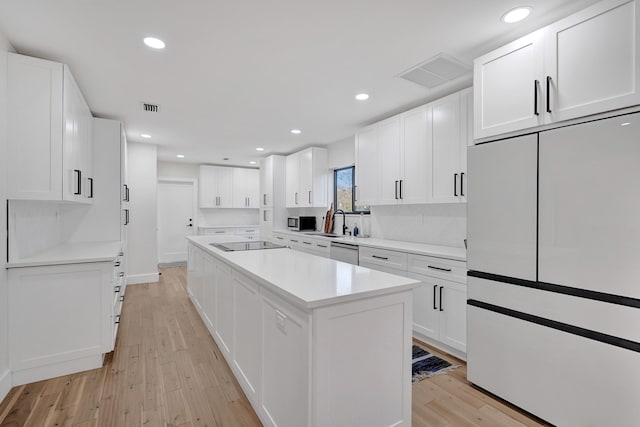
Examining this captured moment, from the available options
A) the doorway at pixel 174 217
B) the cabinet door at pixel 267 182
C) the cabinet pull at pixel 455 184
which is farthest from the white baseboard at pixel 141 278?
the cabinet pull at pixel 455 184

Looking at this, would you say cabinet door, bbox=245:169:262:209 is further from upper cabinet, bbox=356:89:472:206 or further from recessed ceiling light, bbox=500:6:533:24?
recessed ceiling light, bbox=500:6:533:24

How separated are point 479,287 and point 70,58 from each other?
364 cm

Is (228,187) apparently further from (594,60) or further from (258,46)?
(594,60)

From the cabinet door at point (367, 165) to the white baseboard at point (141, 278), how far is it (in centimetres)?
385

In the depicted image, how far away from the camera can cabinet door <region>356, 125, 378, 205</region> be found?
401cm

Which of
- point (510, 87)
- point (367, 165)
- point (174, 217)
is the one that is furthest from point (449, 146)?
point (174, 217)

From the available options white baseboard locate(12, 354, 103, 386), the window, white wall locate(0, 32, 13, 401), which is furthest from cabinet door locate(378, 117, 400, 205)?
→ white wall locate(0, 32, 13, 401)

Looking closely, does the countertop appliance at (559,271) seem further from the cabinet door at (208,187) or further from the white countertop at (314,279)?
the cabinet door at (208,187)

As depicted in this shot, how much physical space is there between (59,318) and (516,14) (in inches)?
152

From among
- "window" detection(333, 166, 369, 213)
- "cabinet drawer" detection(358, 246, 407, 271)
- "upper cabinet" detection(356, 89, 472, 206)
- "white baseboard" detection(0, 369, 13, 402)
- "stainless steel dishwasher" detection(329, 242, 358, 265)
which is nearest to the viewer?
"white baseboard" detection(0, 369, 13, 402)

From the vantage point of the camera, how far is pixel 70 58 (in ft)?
8.07

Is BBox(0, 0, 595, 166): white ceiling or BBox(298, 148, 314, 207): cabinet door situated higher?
BBox(0, 0, 595, 166): white ceiling

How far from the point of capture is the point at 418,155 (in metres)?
3.40

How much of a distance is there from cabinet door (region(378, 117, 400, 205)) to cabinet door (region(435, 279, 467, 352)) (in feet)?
4.20
